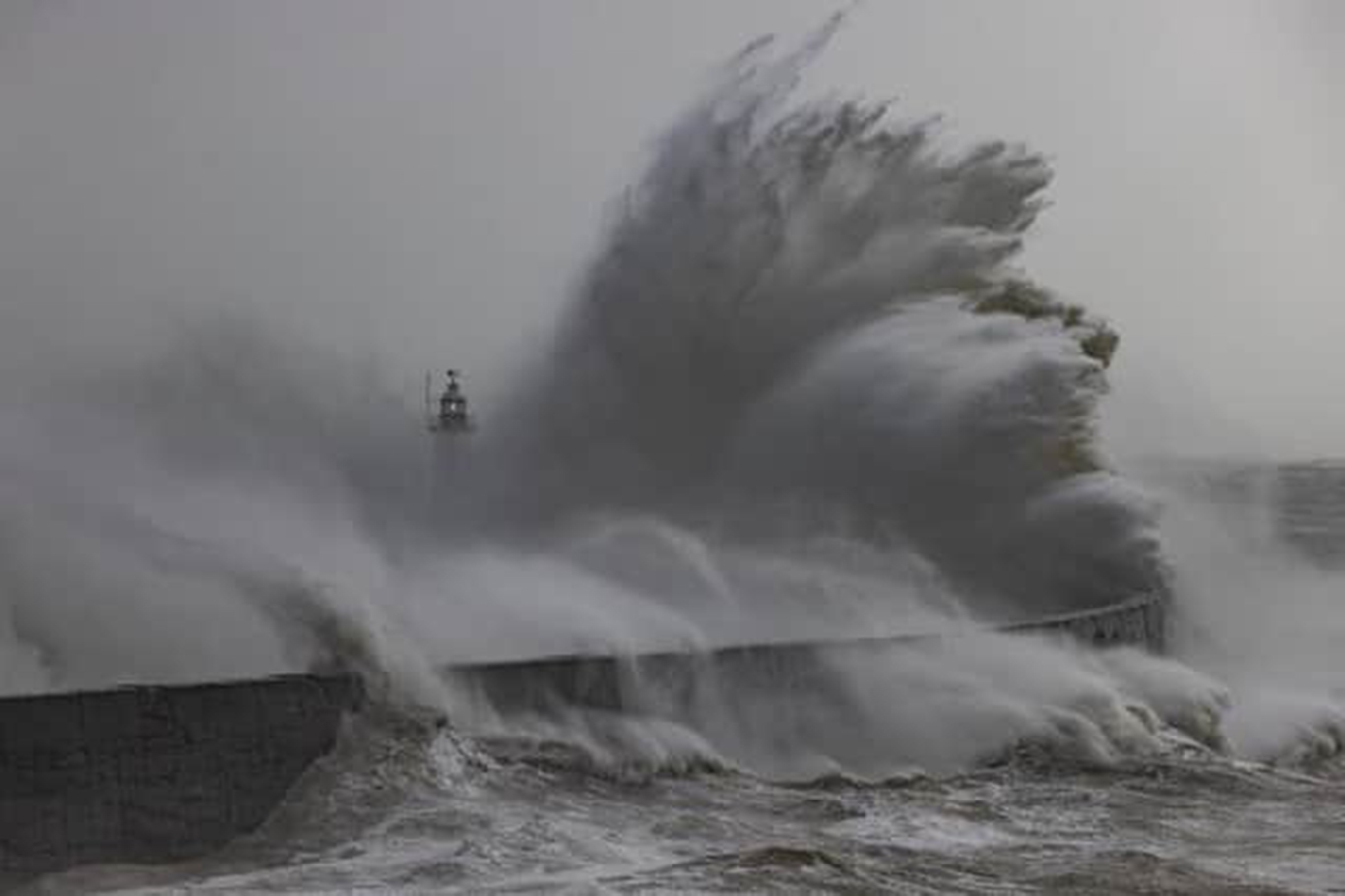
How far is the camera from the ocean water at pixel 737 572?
7430 millimetres

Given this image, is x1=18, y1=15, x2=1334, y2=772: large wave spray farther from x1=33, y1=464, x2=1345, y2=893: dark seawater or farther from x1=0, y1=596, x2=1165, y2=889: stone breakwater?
x1=0, y1=596, x2=1165, y2=889: stone breakwater

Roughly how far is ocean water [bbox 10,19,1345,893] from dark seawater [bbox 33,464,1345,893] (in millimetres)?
27

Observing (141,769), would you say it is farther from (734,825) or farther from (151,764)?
(734,825)

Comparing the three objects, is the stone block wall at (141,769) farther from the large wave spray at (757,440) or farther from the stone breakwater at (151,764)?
the large wave spray at (757,440)

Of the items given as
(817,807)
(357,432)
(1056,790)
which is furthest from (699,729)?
(357,432)

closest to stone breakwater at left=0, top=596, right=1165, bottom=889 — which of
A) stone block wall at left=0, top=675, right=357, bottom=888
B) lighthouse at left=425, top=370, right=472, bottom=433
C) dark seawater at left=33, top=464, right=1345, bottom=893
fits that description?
stone block wall at left=0, top=675, right=357, bottom=888

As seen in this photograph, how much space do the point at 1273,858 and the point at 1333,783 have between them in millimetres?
2572

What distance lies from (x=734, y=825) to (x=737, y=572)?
4694 millimetres

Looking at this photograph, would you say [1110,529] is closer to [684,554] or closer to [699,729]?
[684,554]

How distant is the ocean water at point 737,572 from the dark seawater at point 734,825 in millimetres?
27

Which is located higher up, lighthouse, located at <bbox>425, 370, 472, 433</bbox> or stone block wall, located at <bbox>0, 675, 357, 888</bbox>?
lighthouse, located at <bbox>425, 370, 472, 433</bbox>

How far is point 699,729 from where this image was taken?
911 cm

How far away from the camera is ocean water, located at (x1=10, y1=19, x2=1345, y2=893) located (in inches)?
293

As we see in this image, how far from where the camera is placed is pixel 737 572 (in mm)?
12289
